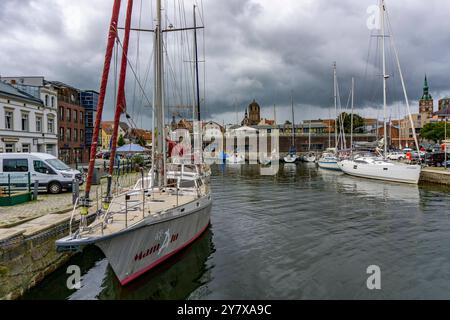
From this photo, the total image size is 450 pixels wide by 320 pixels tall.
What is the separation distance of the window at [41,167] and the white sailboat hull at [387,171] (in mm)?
32165

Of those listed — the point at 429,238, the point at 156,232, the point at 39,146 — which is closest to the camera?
A: the point at 156,232

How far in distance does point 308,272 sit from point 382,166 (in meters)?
30.3

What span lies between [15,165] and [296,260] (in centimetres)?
1831

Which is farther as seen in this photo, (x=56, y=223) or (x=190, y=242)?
(x=190, y=242)

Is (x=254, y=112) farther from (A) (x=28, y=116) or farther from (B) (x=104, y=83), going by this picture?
(B) (x=104, y=83)

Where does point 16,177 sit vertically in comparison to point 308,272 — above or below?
above

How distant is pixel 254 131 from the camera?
118m

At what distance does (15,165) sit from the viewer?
20.9m

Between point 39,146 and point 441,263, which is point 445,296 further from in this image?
point 39,146

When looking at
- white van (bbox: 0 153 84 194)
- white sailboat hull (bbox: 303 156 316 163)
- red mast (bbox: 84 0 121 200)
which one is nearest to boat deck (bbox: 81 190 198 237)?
red mast (bbox: 84 0 121 200)

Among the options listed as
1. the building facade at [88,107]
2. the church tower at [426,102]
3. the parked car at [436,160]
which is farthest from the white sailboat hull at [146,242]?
the church tower at [426,102]

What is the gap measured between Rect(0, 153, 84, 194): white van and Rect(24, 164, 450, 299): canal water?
916 cm
